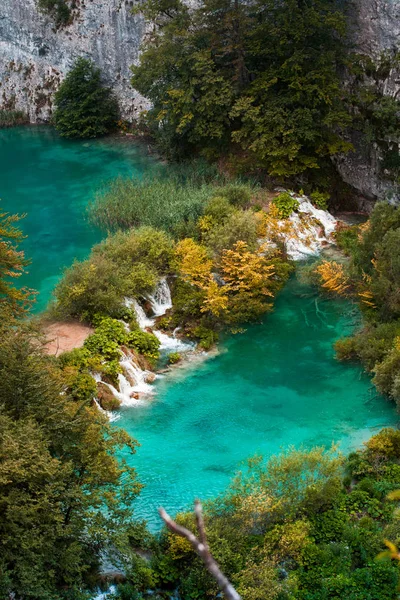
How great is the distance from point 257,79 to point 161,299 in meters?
9.35

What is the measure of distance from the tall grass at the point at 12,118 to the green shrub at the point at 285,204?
63.8 ft

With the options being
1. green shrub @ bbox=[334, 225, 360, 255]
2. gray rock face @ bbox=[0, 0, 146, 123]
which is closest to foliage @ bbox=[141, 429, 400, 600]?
green shrub @ bbox=[334, 225, 360, 255]

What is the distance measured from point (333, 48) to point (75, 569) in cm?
1948

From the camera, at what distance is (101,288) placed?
18.3 metres

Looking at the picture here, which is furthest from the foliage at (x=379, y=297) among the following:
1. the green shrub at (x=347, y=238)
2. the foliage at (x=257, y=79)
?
the foliage at (x=257, y=79)

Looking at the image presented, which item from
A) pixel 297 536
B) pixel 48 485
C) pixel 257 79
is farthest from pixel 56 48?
pixel 297 536

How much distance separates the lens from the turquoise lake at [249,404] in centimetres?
1449

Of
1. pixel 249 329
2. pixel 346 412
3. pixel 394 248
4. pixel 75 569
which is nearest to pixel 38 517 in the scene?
pixel 75 569

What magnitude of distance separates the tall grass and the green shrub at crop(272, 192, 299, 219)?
63.8 feet

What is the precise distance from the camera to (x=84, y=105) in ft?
112

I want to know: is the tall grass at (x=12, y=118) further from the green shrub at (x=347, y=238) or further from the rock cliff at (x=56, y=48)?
the green shrub at (x=347, y=238)

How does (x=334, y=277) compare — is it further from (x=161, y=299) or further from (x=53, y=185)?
(x=53, y=185)

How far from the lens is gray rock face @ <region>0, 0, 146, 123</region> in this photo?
34.3m

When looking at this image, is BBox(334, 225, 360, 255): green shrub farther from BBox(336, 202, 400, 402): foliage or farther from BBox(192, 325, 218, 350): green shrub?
BBox(192, 325, 218, 350): green shrub
